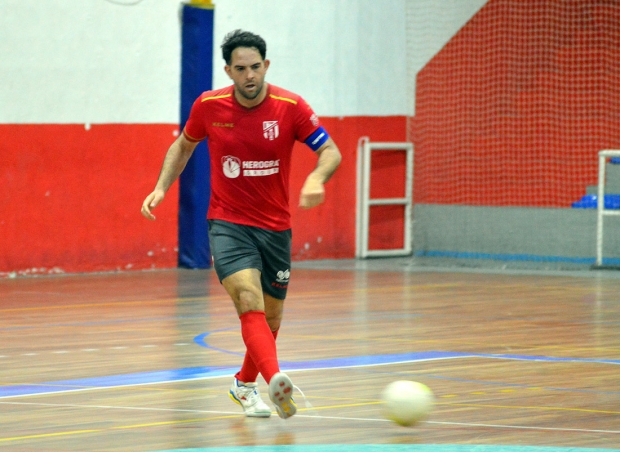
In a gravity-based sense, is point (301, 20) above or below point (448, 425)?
above

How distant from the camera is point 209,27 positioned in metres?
15.0

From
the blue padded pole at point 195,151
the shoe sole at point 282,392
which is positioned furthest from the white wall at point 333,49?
the shoe sole at point 282,392

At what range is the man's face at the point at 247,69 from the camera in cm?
591

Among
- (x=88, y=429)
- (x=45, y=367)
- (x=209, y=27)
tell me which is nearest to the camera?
(x=88, y=429)

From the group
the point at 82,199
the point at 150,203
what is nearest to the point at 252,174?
the point at 150,203

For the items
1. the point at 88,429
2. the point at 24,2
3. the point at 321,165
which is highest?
the point at 24,2

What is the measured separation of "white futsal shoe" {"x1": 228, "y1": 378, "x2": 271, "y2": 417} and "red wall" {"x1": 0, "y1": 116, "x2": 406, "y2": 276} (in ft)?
25.8

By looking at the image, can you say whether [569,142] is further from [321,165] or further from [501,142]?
[321,165]

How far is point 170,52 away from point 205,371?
792cm

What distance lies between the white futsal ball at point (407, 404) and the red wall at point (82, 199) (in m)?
8.69

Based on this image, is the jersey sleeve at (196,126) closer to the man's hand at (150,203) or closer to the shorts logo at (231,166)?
the shorts logo at (231,166)

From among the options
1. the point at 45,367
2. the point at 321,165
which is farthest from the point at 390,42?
the point at 321,165

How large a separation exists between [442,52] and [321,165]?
1219cm

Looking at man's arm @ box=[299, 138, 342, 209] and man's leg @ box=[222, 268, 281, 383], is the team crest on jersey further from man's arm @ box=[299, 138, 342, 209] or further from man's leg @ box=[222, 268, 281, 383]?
man's leg @ box=[222, 268, 281, 383]
